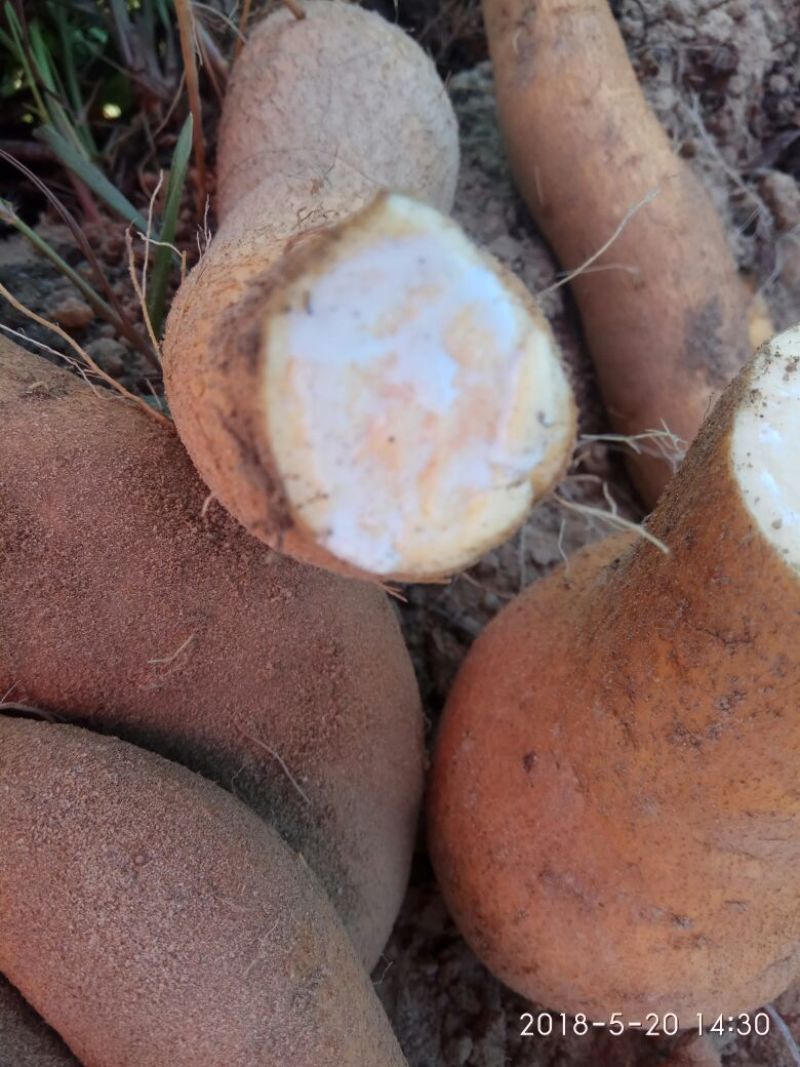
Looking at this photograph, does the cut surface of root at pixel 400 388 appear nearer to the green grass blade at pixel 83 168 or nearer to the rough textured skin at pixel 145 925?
the rough textured skin at pixel 145 925

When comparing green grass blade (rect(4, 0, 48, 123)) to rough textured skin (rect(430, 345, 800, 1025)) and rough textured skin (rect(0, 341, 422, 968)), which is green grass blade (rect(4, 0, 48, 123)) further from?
rough textured skin (rect(430, 345, 800, 1025))

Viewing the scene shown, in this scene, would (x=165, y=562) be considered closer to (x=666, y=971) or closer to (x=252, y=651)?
(x=252, y=651)

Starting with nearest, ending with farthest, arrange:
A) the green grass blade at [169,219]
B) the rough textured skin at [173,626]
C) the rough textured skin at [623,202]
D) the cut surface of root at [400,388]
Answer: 1. the cut surface of root at [400,388]
2. the rough textured skin at [173,626]
3. the green grass blade at [169,219]
4. the rough textured skin at [623,202]

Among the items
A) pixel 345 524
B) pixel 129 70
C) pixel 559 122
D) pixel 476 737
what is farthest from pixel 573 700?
pixel 129 70

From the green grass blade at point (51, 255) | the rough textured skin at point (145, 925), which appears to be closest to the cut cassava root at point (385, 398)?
the rough textured skin at point (145, 925)

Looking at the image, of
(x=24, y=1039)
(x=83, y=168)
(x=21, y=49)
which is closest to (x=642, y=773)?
(x=24, y=1039)

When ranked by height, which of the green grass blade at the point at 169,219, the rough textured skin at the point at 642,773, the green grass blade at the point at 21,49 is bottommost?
the rough textured skin at the point at 642,773
